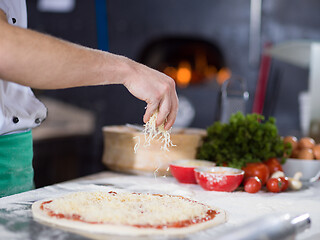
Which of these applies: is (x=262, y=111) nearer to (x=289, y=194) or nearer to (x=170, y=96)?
(x=289, y=194)

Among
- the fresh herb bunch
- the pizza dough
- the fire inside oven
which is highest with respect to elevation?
Result: the fire inside oven

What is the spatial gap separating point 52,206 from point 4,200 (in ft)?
0.67

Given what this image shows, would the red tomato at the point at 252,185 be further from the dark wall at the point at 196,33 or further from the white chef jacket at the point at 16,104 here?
the dark wall at the point at 196,33

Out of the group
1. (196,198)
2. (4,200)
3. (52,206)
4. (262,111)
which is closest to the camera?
(52,206)

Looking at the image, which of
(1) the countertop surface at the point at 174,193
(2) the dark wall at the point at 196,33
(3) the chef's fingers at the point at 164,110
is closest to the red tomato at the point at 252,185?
(1) the countertop surface at the point at 174,193

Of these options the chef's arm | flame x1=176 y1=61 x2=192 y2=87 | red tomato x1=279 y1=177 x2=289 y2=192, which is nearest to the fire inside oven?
flame x1=176 y1=61 x2=192 y2=87

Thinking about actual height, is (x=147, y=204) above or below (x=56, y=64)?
below

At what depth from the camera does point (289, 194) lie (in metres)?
1.57

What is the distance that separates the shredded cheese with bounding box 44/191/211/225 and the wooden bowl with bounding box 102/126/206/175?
A: 46 centimetres

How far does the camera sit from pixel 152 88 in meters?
1.28

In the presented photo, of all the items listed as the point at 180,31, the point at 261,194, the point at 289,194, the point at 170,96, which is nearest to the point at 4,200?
the point at 170,96

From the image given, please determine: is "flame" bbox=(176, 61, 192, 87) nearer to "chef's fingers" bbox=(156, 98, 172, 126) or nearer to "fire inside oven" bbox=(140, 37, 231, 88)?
"fire inside oven" bbox=(140, 37, 231, 88)

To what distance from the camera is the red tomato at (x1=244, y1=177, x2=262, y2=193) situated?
155 cm

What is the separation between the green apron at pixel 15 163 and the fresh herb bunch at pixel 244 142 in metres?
0.72
